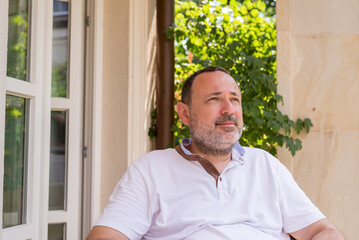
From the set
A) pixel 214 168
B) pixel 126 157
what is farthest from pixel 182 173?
pixel 126 157

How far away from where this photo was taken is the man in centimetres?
195

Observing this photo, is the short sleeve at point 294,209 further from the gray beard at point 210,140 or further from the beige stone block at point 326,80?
the beige stone block at point 326,80

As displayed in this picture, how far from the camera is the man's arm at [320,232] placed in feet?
6.46

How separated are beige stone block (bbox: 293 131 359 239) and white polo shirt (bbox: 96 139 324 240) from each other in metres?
1.49

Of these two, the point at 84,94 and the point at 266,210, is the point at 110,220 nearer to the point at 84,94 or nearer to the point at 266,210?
the point at 266,210

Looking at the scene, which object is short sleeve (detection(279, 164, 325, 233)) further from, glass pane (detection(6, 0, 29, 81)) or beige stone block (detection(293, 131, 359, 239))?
beige stone block (detection(293, 131, 359, 239))

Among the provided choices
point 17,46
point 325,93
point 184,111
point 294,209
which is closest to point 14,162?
point 17,46

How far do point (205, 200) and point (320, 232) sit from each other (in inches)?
17.6

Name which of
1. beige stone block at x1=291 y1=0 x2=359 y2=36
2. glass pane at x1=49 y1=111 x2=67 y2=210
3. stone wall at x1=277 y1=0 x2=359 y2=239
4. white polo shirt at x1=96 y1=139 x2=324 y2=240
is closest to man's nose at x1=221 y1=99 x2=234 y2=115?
white polo shirt at x1=96 y1=139 x2=324 y2=240

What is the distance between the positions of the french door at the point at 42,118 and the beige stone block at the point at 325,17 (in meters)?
1.48

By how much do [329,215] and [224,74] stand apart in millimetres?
1800

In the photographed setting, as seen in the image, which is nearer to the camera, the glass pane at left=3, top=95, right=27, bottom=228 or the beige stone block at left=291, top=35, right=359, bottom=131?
the glass pane at left=3, top=95, right=27, bottom=228

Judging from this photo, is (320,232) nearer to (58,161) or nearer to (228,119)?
(228,119)

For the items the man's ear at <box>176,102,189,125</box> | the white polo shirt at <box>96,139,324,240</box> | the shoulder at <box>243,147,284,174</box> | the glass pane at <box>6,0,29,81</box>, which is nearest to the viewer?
the white polo shirt at <box>96,139,324,240</box>
